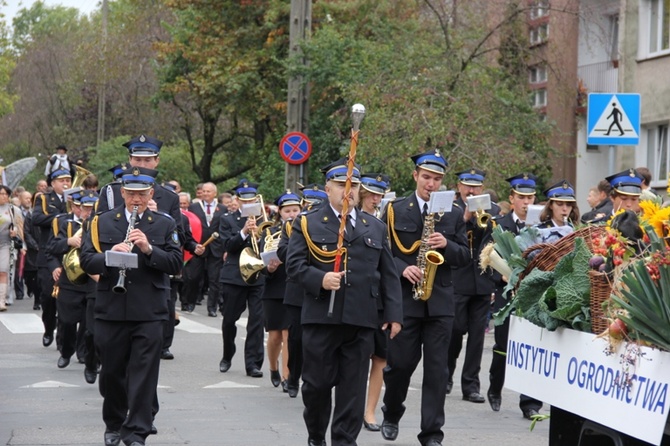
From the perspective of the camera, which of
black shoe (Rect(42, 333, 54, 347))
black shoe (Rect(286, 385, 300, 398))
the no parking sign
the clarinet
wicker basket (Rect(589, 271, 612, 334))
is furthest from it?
the no parking sign

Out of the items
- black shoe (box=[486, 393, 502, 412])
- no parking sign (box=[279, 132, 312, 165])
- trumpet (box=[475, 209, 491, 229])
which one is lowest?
black shoe (box=[486, 393, 502, 412])

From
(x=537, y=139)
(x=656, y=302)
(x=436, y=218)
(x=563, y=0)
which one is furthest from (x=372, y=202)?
(x=563, y=0)

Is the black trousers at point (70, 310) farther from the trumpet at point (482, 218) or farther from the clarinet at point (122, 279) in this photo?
the clarinet at point (122, 279)

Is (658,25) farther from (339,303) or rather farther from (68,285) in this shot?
(339,303)

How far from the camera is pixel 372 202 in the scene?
11031 mm

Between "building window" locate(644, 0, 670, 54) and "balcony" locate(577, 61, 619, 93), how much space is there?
402 cm

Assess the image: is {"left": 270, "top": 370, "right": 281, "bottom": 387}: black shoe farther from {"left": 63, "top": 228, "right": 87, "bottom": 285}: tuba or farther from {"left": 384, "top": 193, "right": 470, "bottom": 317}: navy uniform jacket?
{"left": 384, "top": 193, "right": 470, "bottom": 317}: navy uniform jacket

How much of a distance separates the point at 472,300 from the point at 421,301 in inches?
106

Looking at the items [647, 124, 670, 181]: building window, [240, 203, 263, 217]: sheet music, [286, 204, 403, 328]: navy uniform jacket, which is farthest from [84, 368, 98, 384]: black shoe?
[647, 124, 670, 181]: building window

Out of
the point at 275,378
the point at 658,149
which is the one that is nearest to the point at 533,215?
the point at 275,378

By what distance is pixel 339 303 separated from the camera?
8977mm

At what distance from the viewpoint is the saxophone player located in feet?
33.3

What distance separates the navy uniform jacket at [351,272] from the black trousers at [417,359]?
969 mm

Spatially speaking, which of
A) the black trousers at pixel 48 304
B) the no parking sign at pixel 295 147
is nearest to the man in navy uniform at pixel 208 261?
the no parking sign at pixel 295 147
